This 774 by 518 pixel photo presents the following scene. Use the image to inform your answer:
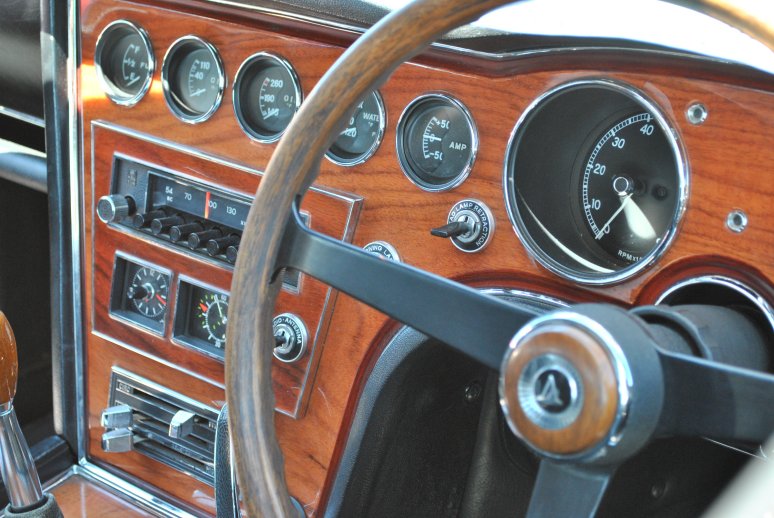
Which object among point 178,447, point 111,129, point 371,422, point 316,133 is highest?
point 316,133

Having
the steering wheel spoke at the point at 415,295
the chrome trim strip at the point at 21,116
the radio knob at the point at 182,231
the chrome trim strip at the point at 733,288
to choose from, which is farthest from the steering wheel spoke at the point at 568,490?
the chrome trim strip at the point at 21,116

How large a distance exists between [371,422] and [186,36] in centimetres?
74

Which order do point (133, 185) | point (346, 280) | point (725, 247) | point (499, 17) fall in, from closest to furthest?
point (346, 280) → point (725, 247) → point (499, 17) → point (133, 185)

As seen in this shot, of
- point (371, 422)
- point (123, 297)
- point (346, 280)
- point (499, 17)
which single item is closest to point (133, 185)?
point (123, 297)

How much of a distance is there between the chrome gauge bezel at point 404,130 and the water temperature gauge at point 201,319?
0.45 meters

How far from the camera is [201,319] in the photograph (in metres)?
1.70

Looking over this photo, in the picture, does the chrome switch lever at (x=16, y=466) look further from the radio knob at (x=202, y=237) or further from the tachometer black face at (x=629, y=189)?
the tachometer black face at (x=629, y=189)

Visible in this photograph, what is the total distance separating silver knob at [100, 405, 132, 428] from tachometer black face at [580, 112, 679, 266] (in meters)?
0.99

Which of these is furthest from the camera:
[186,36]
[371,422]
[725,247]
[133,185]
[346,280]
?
[133,185]

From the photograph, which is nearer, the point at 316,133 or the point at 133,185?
the point at 316,133

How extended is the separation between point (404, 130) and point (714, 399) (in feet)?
2.48

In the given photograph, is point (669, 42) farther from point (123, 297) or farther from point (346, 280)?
point (123, 297)

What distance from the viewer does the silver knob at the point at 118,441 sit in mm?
1804

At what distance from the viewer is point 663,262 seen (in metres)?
1.16
